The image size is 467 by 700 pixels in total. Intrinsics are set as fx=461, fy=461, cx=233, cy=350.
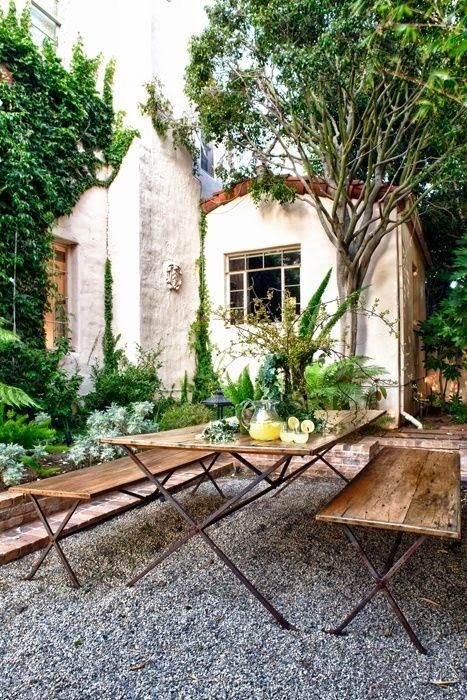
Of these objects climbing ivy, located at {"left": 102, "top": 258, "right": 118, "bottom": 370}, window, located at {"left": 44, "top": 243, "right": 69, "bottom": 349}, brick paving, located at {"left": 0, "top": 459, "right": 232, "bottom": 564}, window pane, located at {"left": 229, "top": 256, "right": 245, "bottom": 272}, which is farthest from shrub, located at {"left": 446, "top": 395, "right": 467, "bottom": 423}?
window, located at {"left": 44, "top": 243, "right": 69, "bottom": 349}

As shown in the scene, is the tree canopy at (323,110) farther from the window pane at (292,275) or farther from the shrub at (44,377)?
the shrub at (44,377)

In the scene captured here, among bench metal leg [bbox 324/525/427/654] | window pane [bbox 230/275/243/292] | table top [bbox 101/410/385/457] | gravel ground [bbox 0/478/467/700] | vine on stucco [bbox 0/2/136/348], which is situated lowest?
gravel ground [bbox 0/478/467/700]

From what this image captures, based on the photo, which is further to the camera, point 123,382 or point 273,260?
point 273,260

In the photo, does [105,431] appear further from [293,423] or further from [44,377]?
[293,423]

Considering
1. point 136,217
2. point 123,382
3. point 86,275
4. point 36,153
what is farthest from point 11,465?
point 136,217

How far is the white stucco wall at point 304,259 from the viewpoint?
23.3 ft

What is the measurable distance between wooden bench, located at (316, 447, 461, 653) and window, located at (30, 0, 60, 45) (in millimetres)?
7987

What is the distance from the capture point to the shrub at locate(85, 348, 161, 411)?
687 cm

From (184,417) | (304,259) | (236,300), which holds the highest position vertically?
(304,259)

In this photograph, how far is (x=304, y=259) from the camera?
762 cm

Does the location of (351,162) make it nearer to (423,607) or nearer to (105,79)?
(105,79)

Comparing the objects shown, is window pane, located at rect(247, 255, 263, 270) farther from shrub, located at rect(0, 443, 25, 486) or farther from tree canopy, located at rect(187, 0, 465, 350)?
shrub, located at rect(0, 443, 25, 486)

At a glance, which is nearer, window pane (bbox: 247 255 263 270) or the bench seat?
the bench seat

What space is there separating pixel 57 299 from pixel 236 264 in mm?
3120
